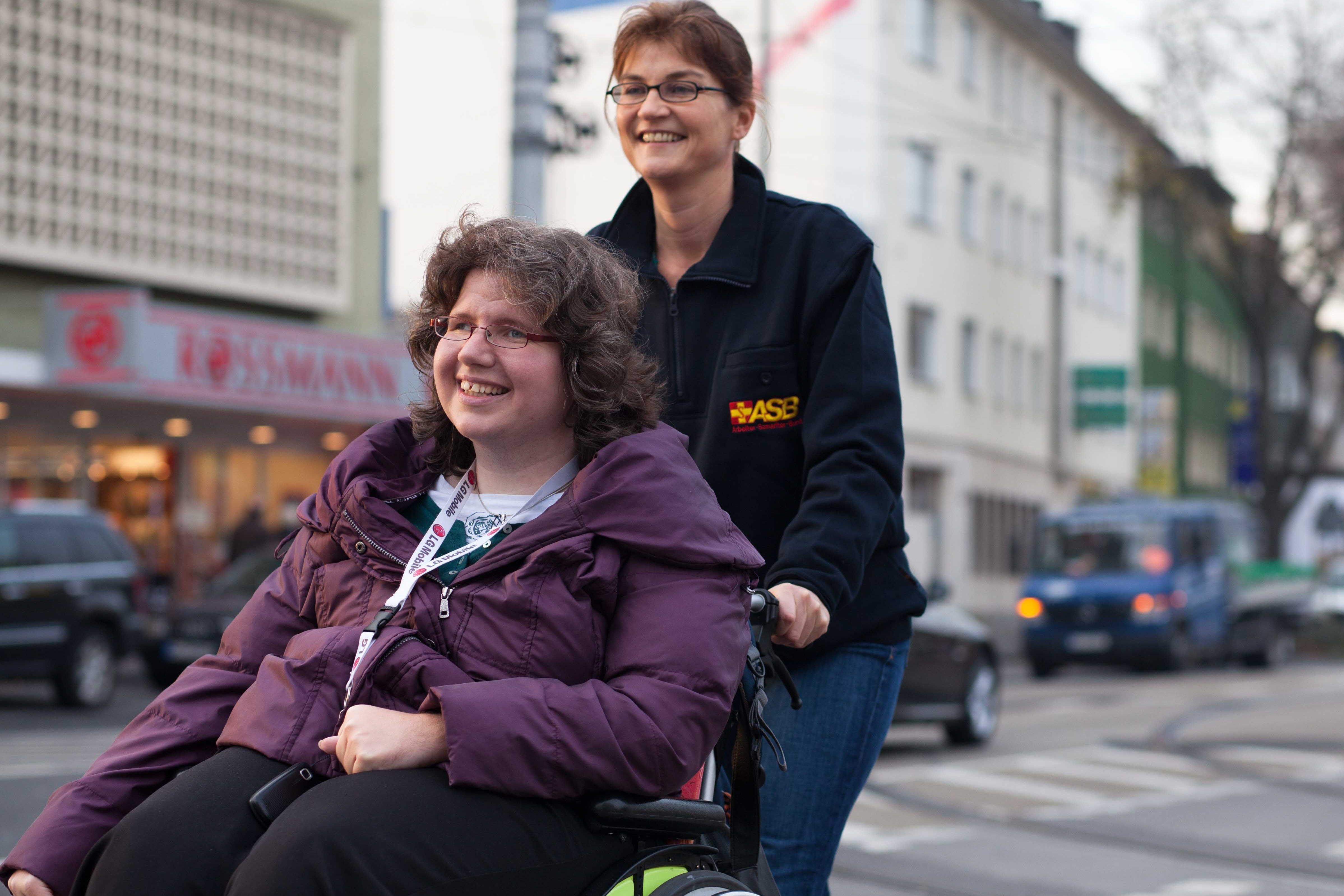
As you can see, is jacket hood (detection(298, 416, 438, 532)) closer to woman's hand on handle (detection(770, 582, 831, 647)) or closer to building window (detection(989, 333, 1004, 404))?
woman's hand on handle (detection(770, 582, 831, 647))

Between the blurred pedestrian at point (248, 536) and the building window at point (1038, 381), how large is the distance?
79.4ft

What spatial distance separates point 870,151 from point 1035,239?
10315mm

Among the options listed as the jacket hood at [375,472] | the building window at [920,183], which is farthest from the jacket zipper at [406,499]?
the building window at [920,183]

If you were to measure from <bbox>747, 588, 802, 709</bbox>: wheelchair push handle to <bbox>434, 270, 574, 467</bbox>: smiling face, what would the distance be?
42 cm

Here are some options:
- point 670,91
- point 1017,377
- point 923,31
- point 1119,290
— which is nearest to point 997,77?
point 923,31

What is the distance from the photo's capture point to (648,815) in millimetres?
2439

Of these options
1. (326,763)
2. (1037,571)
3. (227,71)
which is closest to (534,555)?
(326,763)

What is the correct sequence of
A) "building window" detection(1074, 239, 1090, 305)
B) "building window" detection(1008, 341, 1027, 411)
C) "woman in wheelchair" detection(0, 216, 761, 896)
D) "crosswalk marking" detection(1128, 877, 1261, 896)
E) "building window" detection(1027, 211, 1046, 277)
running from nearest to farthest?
"woman in wheelchair" detection(0, 216, 761, 896) < "crosswalk marking" detection(1128, 877, 1261, 896) < "building window" detection(1008, 341, 1027, 411) < "building window" detection(1027, 211, 1046, 277) < "building window" detection(1074, 239, 1090, 305)

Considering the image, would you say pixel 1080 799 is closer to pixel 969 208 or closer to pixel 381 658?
pixel 381 658

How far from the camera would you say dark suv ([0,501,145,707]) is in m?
13.9

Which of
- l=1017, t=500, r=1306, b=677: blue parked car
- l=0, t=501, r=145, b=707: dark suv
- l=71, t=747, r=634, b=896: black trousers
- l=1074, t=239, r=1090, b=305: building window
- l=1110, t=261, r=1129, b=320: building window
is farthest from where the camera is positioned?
l=1110, t=261, r=1129, b=320: building window

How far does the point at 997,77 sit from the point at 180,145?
72.1ft

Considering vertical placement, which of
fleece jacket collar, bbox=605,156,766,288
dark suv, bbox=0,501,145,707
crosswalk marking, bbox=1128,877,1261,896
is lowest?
crosswalk marking, bbox=1128,877,1261,896

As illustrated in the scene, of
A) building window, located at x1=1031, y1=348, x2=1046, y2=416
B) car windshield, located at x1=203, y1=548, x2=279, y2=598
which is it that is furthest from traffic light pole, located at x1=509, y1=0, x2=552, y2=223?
building window, located at x1=1031, y1=348, x2=1046, y2=416
